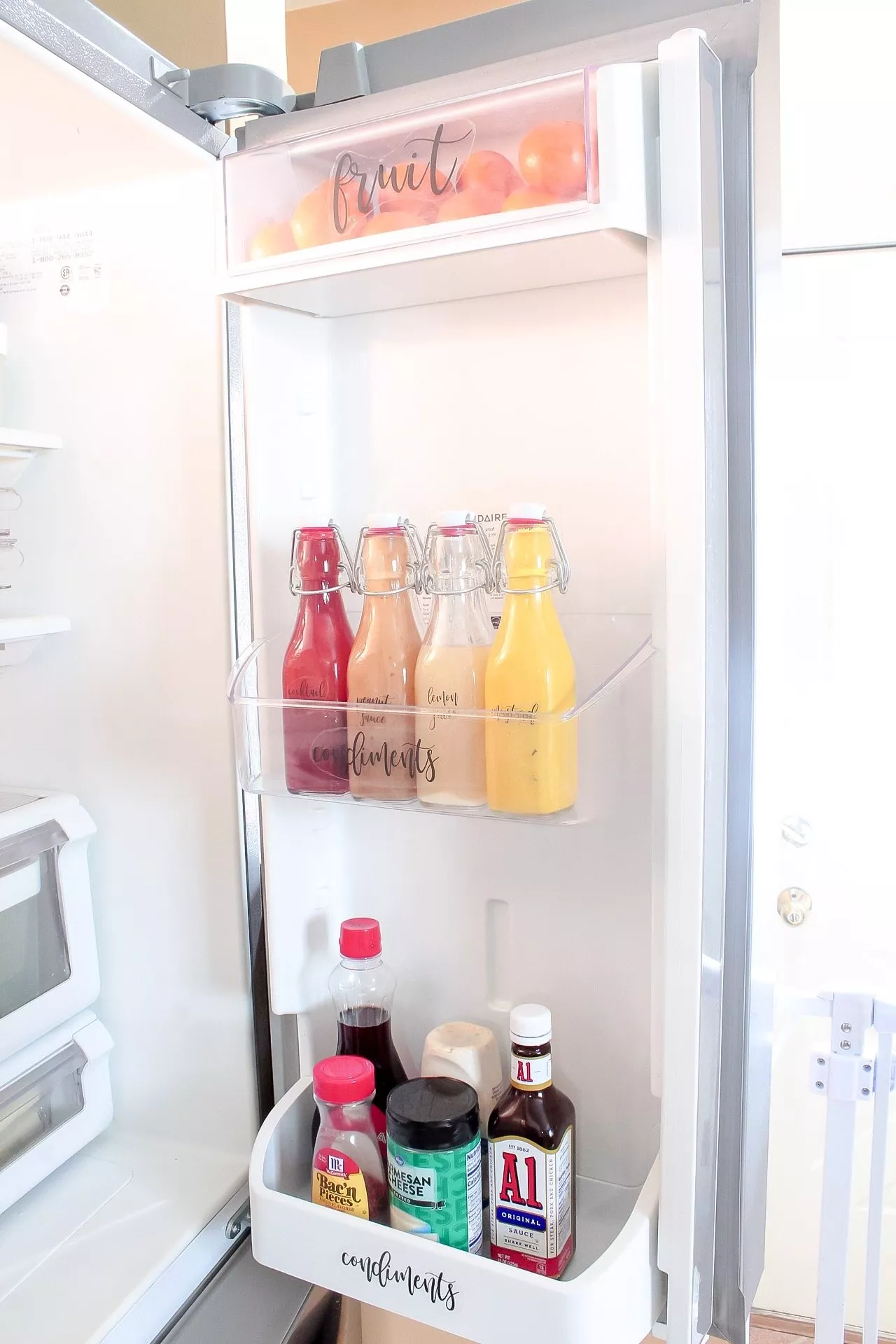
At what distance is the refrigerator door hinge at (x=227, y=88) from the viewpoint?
89cm

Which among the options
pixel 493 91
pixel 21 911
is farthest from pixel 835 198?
pixel 21 911

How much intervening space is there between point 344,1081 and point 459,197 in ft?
2.34

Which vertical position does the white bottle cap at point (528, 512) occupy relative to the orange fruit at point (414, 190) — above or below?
below

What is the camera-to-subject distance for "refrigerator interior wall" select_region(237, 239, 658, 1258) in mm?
861

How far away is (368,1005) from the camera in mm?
942

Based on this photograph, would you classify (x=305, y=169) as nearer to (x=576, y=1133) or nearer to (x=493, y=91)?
(x=493, y=91)

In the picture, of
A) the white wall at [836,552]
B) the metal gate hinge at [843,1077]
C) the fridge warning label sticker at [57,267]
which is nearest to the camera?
the fridge warning label sticker at [57,267]

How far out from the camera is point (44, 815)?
1.00 m

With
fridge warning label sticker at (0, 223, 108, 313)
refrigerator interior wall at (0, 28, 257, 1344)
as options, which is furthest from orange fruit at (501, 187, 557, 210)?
fridge warning label sticker at (0, 223, 108, 313)

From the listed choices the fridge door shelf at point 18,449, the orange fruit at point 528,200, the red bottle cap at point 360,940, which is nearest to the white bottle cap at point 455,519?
the orange fruit at point 528,200

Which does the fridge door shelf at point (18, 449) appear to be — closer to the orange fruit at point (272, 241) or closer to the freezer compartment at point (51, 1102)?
the orange fruit at point (272, 241)

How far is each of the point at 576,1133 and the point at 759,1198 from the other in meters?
0.17

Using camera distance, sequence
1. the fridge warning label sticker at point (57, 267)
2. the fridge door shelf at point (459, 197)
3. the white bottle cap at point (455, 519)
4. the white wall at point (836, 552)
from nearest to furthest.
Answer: the fridge door shelf at point (459, 197) < the white bottle cap at point (455, 519) < the fridge warning label sticker at point (57, 267) < the white wall at point (836, 552)

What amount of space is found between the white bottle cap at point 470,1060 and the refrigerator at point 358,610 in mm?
56
